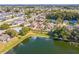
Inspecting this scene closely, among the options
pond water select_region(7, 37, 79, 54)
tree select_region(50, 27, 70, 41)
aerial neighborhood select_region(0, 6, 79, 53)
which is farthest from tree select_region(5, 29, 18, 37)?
tree select_region(50, 27, 70, 41)

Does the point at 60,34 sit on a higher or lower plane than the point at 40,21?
lower

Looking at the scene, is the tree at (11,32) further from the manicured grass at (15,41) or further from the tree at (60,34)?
the tree at (60,34)

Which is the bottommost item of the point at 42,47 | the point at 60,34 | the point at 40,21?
the point at 42,47

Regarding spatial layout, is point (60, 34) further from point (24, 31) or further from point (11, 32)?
point (11, 32)

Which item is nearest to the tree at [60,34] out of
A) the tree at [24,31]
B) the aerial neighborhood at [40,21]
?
the aerial neighborhood at [40,21]

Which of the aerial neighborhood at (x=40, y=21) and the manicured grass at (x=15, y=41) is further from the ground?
the aerial neighborhood at (x=40, y=21)

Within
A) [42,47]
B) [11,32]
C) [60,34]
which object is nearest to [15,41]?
[11,32]

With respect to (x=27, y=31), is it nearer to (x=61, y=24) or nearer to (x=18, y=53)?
(x=18, y=53)

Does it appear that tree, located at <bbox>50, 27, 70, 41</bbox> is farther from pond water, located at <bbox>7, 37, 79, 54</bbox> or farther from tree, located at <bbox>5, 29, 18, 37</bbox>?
tree, located at <bbox>5, 29, 18, 37</bbox>
